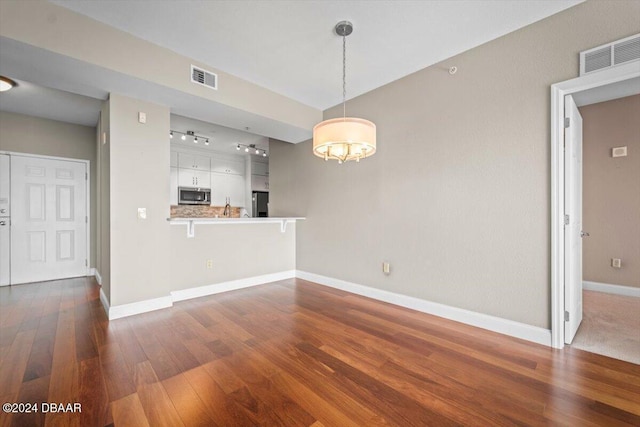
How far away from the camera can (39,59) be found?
2.28 m

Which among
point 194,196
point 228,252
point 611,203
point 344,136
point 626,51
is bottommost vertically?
point 228,252

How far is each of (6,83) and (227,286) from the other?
378cm

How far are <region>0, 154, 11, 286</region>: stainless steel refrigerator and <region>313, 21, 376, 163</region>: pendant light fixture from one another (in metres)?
5.34

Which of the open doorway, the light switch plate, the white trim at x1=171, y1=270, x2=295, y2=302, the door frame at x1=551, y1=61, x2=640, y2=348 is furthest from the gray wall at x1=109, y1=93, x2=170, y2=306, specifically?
the light switch plate

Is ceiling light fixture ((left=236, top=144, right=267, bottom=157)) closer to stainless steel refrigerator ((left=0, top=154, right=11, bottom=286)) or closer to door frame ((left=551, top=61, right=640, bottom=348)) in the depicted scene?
stainless steel refrigerator ((left=0, top=154, right=11, bottom=286))

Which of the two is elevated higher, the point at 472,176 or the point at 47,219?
the point at 472,176

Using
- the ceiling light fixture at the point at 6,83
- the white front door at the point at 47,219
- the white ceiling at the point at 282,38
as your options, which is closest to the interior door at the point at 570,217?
the white ceiling at the point at 282,38

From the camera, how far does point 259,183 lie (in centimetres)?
775

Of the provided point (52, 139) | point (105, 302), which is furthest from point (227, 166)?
point (105, 302)

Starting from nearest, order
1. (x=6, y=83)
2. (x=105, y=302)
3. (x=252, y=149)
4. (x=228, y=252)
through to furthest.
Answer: (x=105, y=302) < (x=6, y=83) < (x=228, y=252) < (x=252, y=149)

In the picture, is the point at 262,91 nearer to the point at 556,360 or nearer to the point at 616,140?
the point at 556,360

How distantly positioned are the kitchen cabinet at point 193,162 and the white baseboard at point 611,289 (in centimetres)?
787

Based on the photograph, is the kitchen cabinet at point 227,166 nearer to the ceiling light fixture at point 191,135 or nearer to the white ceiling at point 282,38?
the ceiling light fixture at point 191,135

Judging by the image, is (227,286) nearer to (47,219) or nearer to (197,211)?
(47,219)
